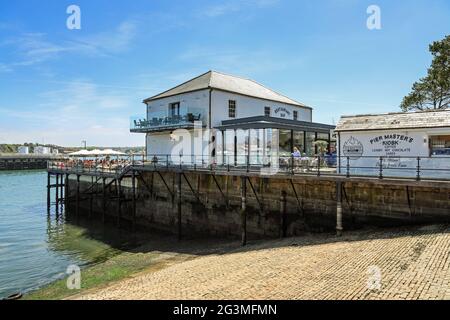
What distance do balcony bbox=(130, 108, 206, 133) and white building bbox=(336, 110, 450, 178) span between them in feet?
33.7

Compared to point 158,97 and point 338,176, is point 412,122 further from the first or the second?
point 158,97

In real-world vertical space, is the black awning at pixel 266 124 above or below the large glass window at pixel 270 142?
above

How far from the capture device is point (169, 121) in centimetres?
2397

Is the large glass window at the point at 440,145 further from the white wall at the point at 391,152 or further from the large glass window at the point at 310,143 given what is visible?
A: the large glass window at the point at 310,143

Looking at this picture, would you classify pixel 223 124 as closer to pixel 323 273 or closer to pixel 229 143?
pixel 229 143

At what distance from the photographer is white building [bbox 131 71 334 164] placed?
20359 millimetres

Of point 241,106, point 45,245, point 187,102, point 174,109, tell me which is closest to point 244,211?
point 241,106

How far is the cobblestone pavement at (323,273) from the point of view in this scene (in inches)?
299

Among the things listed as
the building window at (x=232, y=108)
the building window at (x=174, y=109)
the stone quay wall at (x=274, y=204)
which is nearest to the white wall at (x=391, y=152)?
the stone quay wall at (x=274, y=204)

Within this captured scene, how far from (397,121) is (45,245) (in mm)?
18682

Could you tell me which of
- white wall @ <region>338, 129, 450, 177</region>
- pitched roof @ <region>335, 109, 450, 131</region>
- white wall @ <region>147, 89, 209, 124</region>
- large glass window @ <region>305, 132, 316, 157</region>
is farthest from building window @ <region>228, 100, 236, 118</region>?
white wall @ <region>338, 129, 450, 177</region>

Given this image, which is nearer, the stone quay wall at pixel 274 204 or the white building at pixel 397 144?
the white building at pixel 397 144

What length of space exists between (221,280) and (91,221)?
61.9 feet

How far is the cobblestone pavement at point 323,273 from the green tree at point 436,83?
64.4ft
